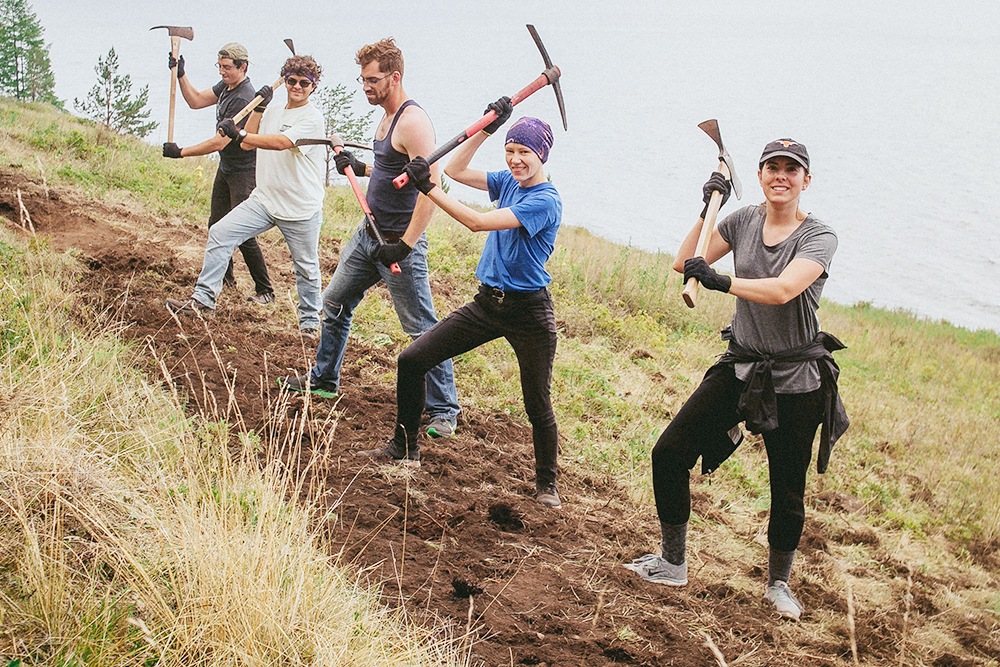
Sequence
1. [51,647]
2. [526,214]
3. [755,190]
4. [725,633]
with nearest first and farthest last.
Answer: [51,647], [725,633], [526,214], [755,190]

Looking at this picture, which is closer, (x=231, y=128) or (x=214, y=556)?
(x=214, y=556)

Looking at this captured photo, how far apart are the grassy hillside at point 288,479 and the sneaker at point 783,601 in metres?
0.18

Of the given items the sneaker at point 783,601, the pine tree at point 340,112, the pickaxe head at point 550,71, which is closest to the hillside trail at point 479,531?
the sneaker at point 783,601

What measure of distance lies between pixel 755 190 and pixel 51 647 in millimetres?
33269

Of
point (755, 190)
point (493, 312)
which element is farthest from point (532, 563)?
point (755, 190)

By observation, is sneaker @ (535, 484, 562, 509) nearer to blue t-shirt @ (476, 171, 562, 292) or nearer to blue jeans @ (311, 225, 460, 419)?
blue jeans @ (311, 225, 460, 419)

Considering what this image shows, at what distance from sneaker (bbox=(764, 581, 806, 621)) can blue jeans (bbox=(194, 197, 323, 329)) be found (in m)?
3.87

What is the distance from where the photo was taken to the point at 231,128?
582 centimetres

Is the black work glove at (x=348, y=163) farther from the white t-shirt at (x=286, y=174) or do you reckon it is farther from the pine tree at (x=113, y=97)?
the pine tree at (x=113, y=97)

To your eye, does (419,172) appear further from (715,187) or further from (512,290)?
(715,187)

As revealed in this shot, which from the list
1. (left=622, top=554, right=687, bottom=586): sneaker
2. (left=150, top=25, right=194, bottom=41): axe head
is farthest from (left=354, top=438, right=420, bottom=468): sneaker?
(left=150, top=25, right=194, bottom=41): axe head

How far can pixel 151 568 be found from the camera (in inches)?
102

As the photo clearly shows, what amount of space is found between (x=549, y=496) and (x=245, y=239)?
3.00 m

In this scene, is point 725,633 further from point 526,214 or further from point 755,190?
point 755,190
